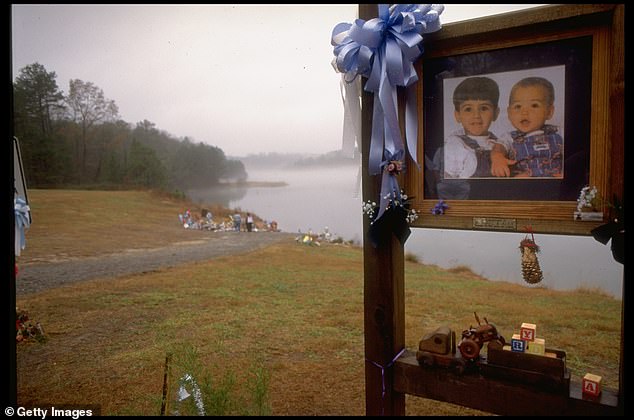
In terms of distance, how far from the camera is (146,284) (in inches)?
121

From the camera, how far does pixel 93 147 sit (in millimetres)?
4035

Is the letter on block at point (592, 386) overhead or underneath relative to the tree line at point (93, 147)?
underneath

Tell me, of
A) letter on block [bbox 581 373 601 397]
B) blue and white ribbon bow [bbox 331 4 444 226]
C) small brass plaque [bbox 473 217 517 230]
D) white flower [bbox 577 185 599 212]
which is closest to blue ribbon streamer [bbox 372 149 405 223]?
blue and white ribbon bow [bbox 331 4 444 226]

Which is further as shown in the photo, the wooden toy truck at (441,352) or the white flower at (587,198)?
the wooden toy truck at (441,352)

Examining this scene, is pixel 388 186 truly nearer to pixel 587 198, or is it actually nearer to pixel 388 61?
pixel 388 61

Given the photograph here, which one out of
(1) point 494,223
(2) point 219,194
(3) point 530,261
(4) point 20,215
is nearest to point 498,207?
(1) point 494,223

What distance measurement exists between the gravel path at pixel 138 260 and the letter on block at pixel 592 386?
8.83 ft

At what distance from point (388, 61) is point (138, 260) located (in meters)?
2.73

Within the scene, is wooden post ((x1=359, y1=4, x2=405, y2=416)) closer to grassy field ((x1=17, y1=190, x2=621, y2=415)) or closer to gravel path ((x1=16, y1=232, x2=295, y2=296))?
grassy field ((x1=17, y1=190, x2=621, y2=415))

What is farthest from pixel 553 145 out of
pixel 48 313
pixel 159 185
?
pixel 159 185

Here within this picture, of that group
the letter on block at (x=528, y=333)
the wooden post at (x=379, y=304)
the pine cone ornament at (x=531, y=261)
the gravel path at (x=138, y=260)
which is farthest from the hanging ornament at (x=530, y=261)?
the gravel path at (x=138, y=260)

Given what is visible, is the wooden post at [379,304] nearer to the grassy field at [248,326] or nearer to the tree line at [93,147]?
the grassy field at [248,326]

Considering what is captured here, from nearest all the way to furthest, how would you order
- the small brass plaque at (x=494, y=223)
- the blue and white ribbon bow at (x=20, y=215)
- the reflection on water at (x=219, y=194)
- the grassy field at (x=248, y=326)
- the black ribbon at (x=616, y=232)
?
the black ribbon at (x=616, y=232) < the small brass plaque at (x=494, y=223) < the grassy field at (x=248, y=326) < the blue and white ribbon bow at (x=20, y=215) < the reflection on water at (x=219, y=194)

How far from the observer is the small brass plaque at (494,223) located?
1.51 meters
